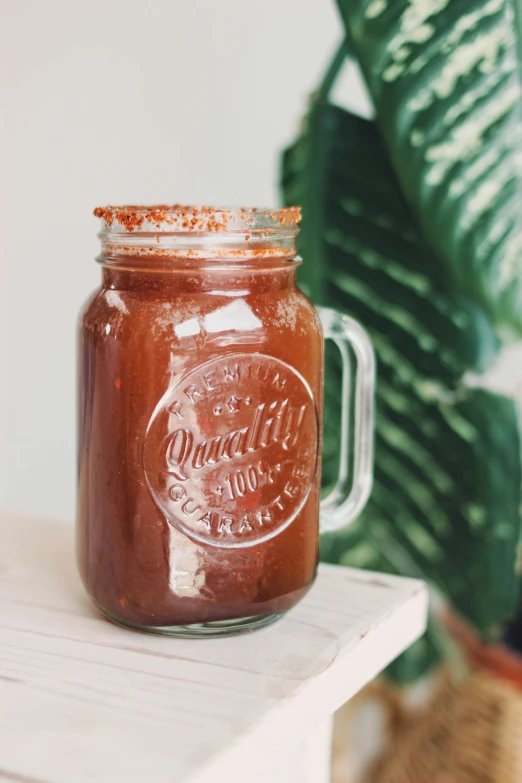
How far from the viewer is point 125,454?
0.65m

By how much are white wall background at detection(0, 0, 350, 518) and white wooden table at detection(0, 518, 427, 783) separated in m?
0.57

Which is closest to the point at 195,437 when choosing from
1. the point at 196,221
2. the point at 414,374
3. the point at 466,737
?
the point at 196,221

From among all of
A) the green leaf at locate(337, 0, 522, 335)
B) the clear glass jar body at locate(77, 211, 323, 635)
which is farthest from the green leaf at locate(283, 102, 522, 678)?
the clear glass jar body at locate(77, 211, 323, 635)

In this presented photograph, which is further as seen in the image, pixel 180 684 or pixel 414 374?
pixel 414 374

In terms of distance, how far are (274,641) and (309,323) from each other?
0.24 m

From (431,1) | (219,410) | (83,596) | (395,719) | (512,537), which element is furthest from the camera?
(395,719)

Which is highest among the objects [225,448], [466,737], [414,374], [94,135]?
[94,135]

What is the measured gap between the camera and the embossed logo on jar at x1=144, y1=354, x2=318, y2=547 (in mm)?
632

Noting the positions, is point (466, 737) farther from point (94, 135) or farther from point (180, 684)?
point (94, 135)

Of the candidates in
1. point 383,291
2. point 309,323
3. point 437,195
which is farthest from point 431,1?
point 309,323

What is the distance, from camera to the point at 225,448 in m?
0.64

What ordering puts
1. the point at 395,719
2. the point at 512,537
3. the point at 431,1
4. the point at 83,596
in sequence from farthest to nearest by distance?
the point at 395,719
the point at 512,537
the point at 431,1
the point at 83,596

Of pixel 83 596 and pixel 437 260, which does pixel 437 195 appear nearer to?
pixel 437 260

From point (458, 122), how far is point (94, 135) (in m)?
0.51
